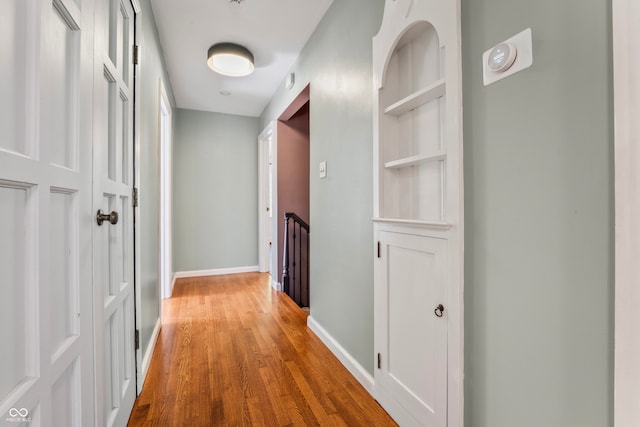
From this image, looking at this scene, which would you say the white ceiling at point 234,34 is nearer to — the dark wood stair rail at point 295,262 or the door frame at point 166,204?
the door frame at point 166,204

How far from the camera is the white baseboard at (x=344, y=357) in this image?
5.69ft

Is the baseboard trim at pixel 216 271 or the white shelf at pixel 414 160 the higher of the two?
the white shelf at pixel 414 160

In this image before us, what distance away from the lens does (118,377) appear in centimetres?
133

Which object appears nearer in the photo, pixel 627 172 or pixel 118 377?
pixel 627 172

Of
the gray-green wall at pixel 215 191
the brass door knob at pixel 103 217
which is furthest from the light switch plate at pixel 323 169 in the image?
the gray-green wall at pixel 215 191

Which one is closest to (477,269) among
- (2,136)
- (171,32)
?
(2,136)

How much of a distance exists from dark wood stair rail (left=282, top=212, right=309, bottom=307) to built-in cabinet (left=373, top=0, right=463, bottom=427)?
6.94 feet

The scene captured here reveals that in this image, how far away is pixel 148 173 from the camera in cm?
210

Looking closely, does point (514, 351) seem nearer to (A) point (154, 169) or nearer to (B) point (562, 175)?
(B) point (562, 175)

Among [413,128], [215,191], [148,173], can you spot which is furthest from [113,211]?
[215,191]

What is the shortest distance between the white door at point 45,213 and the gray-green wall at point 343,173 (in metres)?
1.33

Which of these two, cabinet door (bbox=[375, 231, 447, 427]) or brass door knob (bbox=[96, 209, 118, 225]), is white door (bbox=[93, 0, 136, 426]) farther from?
cabinet door (bbox=[375, 231, 447, 427])

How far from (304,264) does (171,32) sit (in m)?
2.86

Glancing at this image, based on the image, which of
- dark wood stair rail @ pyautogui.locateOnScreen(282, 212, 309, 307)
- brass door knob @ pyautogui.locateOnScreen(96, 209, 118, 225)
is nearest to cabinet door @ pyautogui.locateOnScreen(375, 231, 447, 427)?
brass door knob @ pyautogui.locateOnScreen(96, 209, 118, 225)
